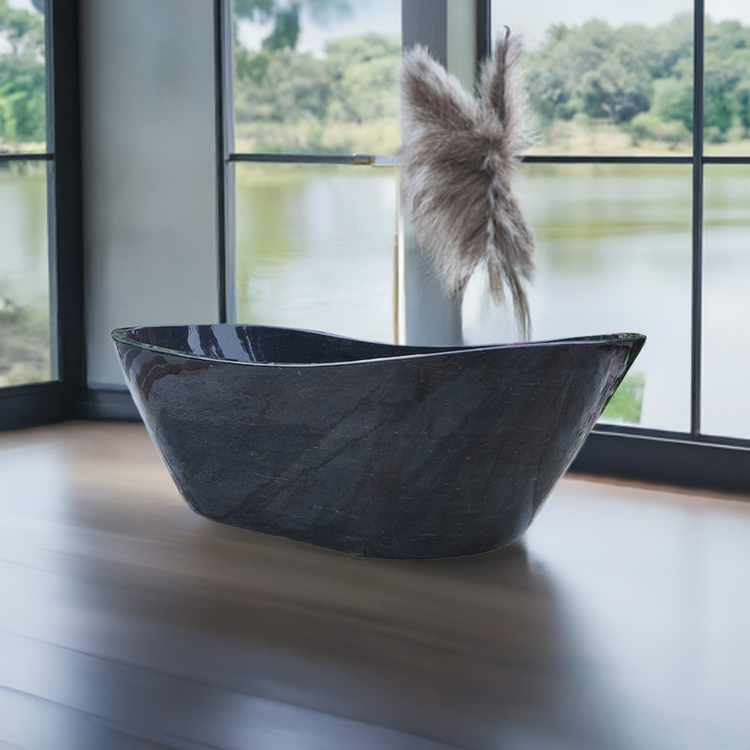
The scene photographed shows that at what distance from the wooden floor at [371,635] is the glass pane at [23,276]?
3.06 feet

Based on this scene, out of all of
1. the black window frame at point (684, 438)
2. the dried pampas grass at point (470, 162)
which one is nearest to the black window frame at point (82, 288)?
the black window frame at point (684, 438)

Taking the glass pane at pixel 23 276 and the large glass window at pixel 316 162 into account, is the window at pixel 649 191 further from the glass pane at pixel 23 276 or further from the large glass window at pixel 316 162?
the glass pane at pixel 23 276

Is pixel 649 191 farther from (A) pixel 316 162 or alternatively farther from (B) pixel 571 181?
(A) pixel 316 162

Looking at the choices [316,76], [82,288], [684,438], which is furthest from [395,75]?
[82,288]

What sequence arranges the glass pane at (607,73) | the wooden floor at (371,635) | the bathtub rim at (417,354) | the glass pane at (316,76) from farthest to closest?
the glass pane at (316,76) → the glass pane at (607,73) → the bathtub rim at (417,354) → the wooden floor at (371,635)

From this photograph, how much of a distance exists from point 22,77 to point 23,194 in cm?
36

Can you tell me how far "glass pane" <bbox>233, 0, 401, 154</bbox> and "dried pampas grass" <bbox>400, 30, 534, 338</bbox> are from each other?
0.29 m

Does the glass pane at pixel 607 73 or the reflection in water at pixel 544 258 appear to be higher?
the glass pane at pixel 607 73

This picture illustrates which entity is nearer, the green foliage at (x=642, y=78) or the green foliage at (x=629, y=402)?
the green foliage at (x=642, y=78)

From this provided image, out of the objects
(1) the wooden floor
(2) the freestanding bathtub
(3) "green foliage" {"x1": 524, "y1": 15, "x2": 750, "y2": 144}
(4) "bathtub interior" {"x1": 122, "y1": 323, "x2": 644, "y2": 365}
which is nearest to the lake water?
(3) "green foliage" {"x1": 524, "y1": 15, "x2": 750, "y2": 144}

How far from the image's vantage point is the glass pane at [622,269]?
2369 mm

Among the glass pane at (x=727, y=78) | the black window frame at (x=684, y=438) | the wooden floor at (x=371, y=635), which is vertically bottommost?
the wooden floor at (x=371, y=635)

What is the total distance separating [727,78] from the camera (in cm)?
A: 225

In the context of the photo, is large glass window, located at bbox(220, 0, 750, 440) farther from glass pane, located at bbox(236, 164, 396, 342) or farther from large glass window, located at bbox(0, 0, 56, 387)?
large glass window, located at bbox(0, 0, 56, 387)
